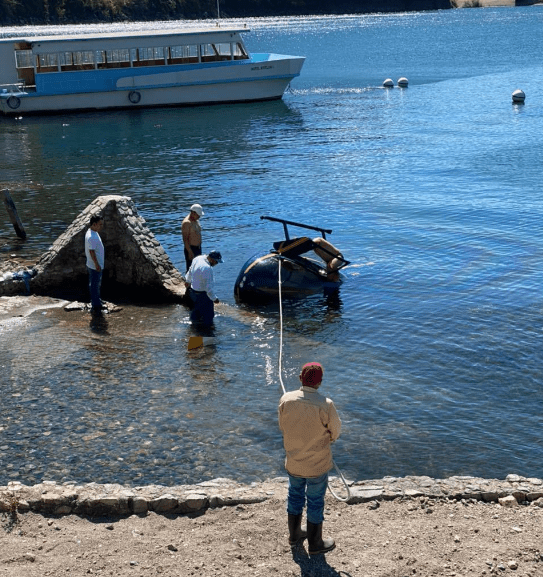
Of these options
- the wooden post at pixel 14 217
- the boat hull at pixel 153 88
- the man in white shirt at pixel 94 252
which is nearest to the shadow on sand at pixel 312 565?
the man in white shirt at pixel 94 252

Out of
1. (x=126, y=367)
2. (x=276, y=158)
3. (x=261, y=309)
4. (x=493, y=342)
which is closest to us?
(x=126, y=367)

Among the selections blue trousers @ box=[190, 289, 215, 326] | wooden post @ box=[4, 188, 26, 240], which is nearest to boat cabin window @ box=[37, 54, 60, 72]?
wooden post @ box=[4, 188, 26, 240]

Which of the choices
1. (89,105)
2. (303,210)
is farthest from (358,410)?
(89,105)

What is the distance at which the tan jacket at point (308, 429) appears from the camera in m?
8.34

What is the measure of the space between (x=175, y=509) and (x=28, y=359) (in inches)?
275

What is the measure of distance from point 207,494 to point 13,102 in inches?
2055

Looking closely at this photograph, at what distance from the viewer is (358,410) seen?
13.5 meters

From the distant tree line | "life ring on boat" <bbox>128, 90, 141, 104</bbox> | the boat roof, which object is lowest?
"life ring on boat" <bbox>128, 90, 141, 104</bbox>

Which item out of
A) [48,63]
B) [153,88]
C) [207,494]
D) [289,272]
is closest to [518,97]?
[153,88]

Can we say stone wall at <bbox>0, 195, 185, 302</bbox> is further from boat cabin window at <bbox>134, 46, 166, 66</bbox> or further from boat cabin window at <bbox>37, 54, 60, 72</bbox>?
boat cabin window at <bbox>134, 46, 166, 66</bbox>

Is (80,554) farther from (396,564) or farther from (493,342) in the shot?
(493,342)

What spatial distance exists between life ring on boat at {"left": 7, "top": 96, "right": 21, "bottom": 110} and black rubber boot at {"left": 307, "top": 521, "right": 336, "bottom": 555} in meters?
53.5

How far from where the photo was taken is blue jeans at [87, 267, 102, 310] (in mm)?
17547

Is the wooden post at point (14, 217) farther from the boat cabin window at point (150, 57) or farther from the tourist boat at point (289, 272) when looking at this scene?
the boat cabin window at point (150, 57)
